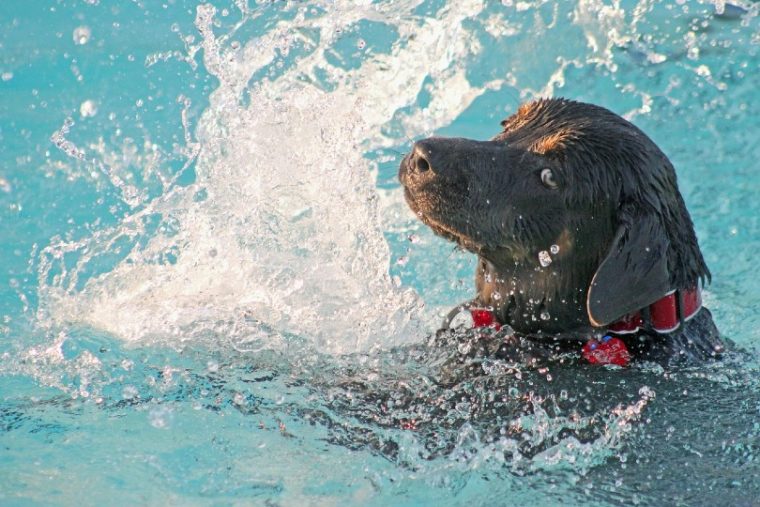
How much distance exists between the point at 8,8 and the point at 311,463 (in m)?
7.91

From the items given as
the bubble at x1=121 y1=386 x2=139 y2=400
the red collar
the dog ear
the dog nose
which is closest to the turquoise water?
the bubble at x1=121 y1=386 x2=139 y2=400

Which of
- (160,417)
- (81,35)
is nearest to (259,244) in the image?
(160,417)

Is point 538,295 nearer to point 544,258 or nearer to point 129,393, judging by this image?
point 544,258

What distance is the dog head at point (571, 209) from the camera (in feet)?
14.1

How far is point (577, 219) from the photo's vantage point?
4.48 meters

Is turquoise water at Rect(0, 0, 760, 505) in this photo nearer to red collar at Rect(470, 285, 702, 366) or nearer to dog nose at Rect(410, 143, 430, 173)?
red collar at Rect(470, 285, 702, 366)

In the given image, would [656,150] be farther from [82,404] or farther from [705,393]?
[82,404]

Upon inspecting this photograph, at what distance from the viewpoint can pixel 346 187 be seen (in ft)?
21.9

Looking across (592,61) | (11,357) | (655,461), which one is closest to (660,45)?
(592,61)

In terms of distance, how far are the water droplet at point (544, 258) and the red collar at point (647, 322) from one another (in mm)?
453

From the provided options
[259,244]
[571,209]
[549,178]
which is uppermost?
[549,178]

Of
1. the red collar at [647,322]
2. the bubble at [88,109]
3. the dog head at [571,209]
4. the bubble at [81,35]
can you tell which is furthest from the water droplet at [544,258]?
the bubble at [81,35]

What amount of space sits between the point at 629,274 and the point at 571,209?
0.42 m

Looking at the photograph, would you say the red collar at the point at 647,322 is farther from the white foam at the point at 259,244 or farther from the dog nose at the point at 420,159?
the white foam at the point at 259,244
